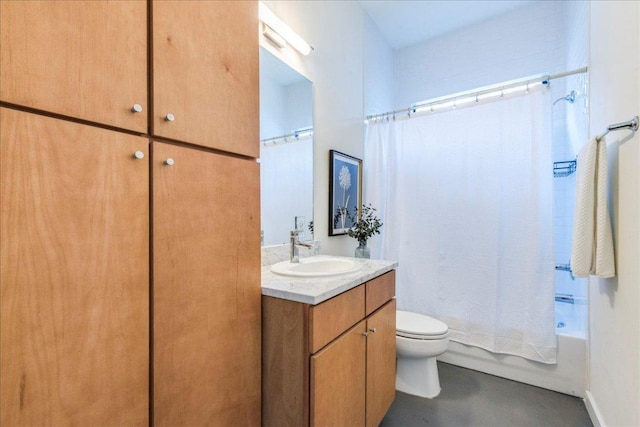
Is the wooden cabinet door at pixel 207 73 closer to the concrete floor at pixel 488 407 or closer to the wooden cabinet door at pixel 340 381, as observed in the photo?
the wooden cabinet door at pixel 340 381

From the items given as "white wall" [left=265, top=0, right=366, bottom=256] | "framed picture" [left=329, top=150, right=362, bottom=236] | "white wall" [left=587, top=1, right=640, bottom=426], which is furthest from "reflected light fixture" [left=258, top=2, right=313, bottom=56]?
"white wall" [left=587, top=1, right=640, bottom=426]

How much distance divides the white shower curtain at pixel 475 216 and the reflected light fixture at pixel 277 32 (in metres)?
1.11

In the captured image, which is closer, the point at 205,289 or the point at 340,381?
the point at 205,289

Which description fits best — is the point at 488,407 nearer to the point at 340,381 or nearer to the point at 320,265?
the point at 340,381

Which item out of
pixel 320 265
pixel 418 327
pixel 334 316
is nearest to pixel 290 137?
pixel 320 265

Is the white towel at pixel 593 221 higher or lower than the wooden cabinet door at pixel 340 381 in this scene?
higher

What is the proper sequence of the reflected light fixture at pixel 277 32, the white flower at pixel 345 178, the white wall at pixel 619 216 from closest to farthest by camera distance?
the white wall at pixel 619 216, the reflected light fixture at pixel 277 32, the white flower at pixel 345 178

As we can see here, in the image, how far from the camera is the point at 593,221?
1421 mm

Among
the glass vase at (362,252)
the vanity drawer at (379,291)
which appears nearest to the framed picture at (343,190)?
the glass vase at (362,252)

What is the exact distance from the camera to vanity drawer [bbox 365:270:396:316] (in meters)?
1.41

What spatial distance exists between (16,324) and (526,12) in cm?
356

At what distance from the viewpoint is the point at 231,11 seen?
92 centimetres

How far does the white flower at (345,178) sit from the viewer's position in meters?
2.22

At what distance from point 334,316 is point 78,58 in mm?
1039
